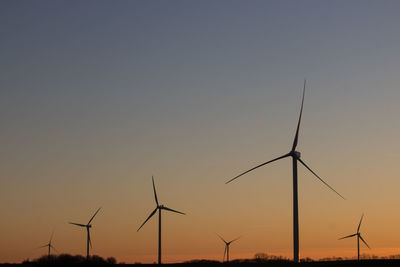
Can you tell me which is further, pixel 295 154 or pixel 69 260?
pixel 69 260

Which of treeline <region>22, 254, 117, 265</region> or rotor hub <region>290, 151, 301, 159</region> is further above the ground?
rotor hub <region>290, 151, 301, 159</region>

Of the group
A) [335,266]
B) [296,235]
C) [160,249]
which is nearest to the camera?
[296,235]

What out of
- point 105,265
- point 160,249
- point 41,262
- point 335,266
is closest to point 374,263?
point 335,266

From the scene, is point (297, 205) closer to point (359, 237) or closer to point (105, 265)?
point (105, 265)

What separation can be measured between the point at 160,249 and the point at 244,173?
1646 inches

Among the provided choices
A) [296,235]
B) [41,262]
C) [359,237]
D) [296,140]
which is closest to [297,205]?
[296,235]

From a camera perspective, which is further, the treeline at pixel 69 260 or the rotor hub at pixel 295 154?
the treeline at pixel 69 260

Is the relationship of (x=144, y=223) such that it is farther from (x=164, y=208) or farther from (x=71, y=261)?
(x=71, y=261)

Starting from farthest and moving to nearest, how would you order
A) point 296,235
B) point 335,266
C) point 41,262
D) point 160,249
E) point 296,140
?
point 41,262 < point 160,249 < point 335,266 < point 296,140 < point 296,235

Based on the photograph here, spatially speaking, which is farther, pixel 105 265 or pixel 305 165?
pixel 105 265

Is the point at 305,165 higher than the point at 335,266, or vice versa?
the point at 305,165

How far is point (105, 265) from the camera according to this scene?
16088cm

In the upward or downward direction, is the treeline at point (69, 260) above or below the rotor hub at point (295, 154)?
below

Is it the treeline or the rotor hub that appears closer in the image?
the rotor hub
